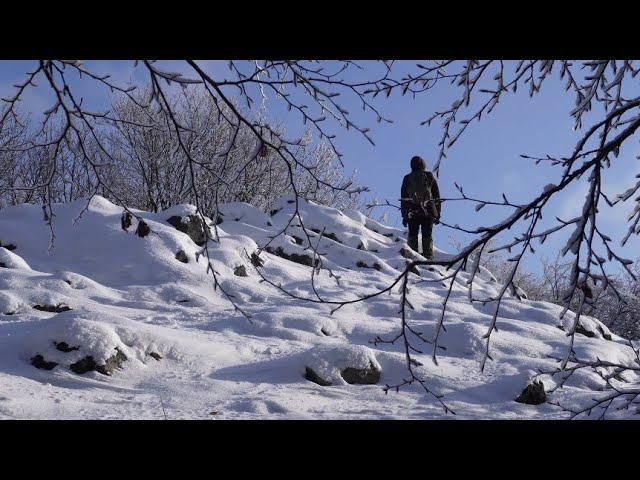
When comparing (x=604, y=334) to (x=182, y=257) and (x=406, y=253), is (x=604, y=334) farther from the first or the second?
(x=182, y=257)

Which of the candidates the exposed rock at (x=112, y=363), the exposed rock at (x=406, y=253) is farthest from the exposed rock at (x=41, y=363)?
the exposed rock at (x=406, y=253)

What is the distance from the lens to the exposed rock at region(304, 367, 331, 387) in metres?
4.53

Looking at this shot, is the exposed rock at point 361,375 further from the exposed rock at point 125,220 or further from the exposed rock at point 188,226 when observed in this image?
the exposed rock at point 188,226

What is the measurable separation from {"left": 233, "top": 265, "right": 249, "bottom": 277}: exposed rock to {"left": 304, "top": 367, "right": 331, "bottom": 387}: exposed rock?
387cm

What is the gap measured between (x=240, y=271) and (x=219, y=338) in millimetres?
2977

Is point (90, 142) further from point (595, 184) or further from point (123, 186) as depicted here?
point (595, 184)

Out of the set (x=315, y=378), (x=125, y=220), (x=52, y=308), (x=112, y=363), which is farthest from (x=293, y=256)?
(x=125, y=220)

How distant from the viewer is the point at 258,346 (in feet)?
17.4

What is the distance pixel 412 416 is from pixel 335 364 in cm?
99

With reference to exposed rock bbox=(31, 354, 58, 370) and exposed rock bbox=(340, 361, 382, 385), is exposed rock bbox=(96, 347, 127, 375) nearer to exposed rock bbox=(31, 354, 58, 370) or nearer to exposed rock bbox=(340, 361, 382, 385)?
exposed rock bbox=(31, 354, 58, 370)

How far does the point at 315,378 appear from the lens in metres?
4.55

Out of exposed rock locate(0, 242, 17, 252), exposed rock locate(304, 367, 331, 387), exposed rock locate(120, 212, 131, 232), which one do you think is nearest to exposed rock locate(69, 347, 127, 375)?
exposed rock locate(304, 367, 331, 387)

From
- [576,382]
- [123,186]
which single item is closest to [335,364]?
[576,382]

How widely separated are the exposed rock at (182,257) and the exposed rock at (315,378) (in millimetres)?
3991
